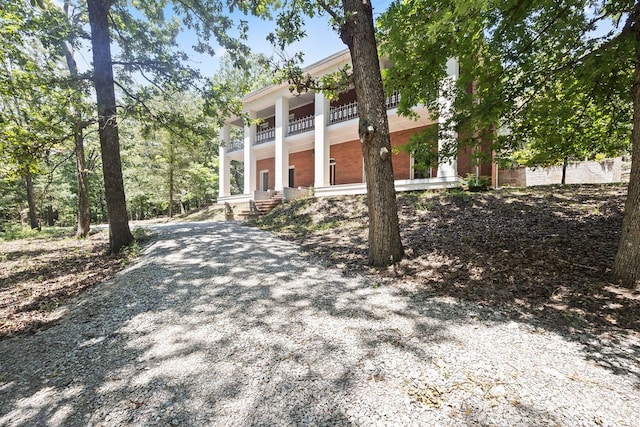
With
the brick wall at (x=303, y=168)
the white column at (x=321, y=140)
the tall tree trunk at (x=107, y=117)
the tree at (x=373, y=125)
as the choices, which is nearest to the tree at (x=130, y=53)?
the tall tree trunk at (x=107, y=117)

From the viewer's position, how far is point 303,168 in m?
18.3

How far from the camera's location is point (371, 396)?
187 centimetres

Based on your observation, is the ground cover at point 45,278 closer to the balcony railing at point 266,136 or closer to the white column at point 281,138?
the white column at point 281,138

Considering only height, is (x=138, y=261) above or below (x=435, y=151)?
below

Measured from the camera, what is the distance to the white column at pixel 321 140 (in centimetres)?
1335

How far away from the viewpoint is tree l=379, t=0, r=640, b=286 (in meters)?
3.51

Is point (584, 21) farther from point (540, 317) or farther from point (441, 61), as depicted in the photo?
point (540, 317)

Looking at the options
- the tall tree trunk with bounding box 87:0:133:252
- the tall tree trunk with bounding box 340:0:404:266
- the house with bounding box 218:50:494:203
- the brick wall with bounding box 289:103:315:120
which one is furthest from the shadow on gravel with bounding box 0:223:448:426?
the brick wall with bounding box 289:103:315:120

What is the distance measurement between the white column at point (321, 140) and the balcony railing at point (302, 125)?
51.6 inches

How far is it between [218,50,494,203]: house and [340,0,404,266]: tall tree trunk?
6.16m

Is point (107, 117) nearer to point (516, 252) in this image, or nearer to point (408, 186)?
point (516, 252)

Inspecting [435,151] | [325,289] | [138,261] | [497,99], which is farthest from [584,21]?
[138,261]

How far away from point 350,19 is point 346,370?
504 cm

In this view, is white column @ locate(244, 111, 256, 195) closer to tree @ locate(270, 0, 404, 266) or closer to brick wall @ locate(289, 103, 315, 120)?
brick wall @ locate(289, 103, 315, 120)
